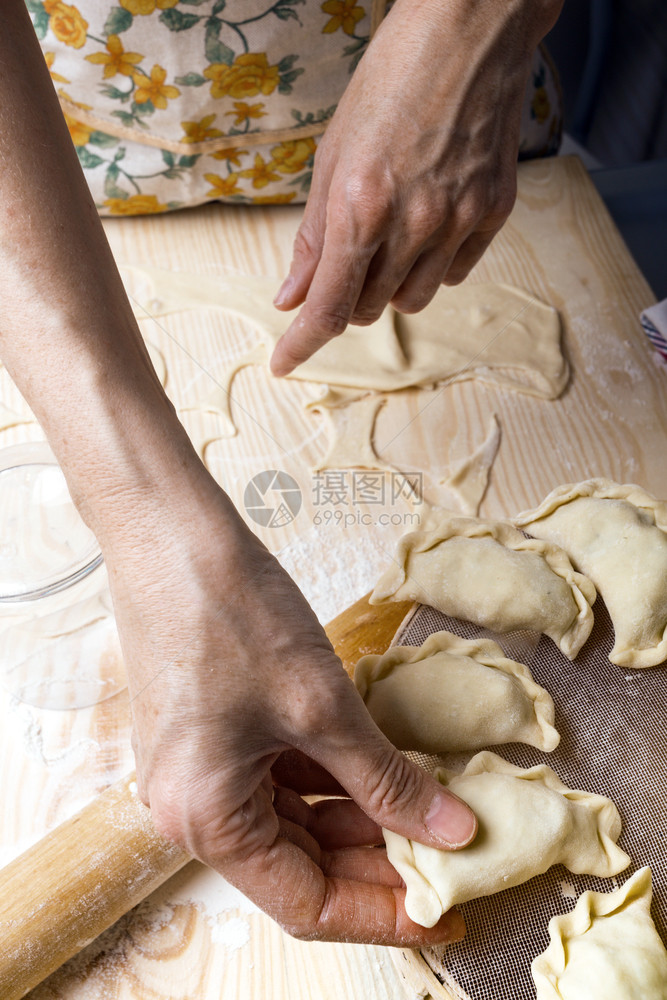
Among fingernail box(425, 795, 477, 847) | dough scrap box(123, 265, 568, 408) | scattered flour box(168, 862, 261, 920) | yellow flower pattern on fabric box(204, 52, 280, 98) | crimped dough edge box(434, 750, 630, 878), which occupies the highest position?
yellow flower pattern on fabric box(204, 52, 280, 98)

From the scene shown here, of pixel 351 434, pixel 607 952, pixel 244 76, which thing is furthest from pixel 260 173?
pixel 607 952

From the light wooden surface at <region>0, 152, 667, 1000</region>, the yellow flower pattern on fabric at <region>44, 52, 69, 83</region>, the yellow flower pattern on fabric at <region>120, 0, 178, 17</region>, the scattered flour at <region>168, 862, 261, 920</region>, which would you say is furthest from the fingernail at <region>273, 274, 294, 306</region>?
the scattered flour at <region>168, 862, 261, 920</region>

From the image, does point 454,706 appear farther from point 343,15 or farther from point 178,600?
point 343,15

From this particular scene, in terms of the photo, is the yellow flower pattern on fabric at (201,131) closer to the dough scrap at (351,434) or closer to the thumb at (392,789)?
the dough scrap at (351,434)

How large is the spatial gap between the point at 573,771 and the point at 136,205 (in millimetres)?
1458

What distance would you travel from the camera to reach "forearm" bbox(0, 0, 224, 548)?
822 mm

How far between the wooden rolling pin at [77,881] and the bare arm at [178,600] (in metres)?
0.19

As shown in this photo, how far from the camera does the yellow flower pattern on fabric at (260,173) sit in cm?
170

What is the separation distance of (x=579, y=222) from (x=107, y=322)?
1353 millimetres

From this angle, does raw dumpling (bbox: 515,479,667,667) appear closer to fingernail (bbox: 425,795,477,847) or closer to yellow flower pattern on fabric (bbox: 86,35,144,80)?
fingernail (bbox: 425,795,477,847)

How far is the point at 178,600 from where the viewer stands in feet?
2.55

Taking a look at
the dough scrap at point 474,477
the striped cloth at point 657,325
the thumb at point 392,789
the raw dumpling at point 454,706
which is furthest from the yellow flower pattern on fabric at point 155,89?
the thumb at point 392,789

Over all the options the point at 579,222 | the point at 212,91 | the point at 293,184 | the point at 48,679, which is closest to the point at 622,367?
the point at 579,222

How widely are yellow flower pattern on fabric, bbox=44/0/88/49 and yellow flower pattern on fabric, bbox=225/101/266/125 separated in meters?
0.30
